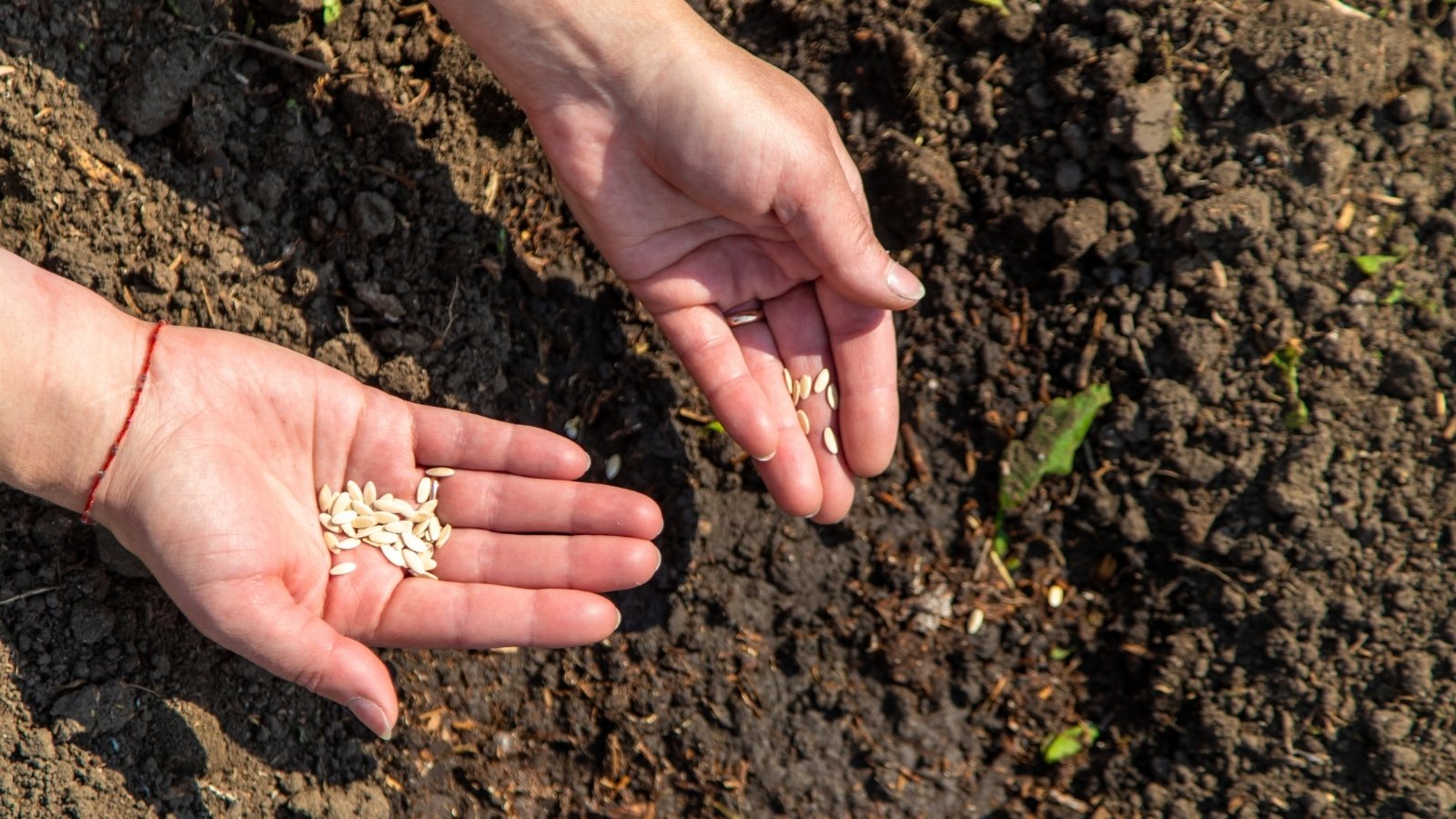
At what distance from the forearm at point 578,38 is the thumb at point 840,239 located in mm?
561

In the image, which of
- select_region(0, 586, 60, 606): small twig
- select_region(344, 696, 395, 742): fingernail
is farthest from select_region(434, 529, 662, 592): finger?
select_region(0, 586, 60, 606): small twig

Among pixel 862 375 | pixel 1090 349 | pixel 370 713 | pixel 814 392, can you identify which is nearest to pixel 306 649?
pixel 370 713

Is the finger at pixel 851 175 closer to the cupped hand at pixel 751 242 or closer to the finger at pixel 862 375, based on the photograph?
the cupped hand at pixel 751 242

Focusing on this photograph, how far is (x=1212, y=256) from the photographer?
3508 mm

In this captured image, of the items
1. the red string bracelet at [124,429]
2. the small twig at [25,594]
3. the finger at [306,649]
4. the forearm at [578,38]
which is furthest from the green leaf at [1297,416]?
the small twig at [25,594]

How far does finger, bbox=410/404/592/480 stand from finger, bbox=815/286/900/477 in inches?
33.2

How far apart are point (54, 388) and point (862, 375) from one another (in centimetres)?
229

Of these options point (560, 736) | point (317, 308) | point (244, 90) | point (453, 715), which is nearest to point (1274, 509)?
point (560, 736)

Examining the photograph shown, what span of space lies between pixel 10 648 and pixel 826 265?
2.61 meters

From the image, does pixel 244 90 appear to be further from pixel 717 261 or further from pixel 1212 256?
pixel 1212 256

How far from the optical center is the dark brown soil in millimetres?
3248

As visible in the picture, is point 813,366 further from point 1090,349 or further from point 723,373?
point 1090,349

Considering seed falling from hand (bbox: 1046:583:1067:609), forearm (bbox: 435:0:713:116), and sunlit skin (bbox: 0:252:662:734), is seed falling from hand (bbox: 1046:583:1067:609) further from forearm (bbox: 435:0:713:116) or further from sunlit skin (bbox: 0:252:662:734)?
forearm (bbox: 435:0:713:116)

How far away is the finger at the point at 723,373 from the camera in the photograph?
3209mm
